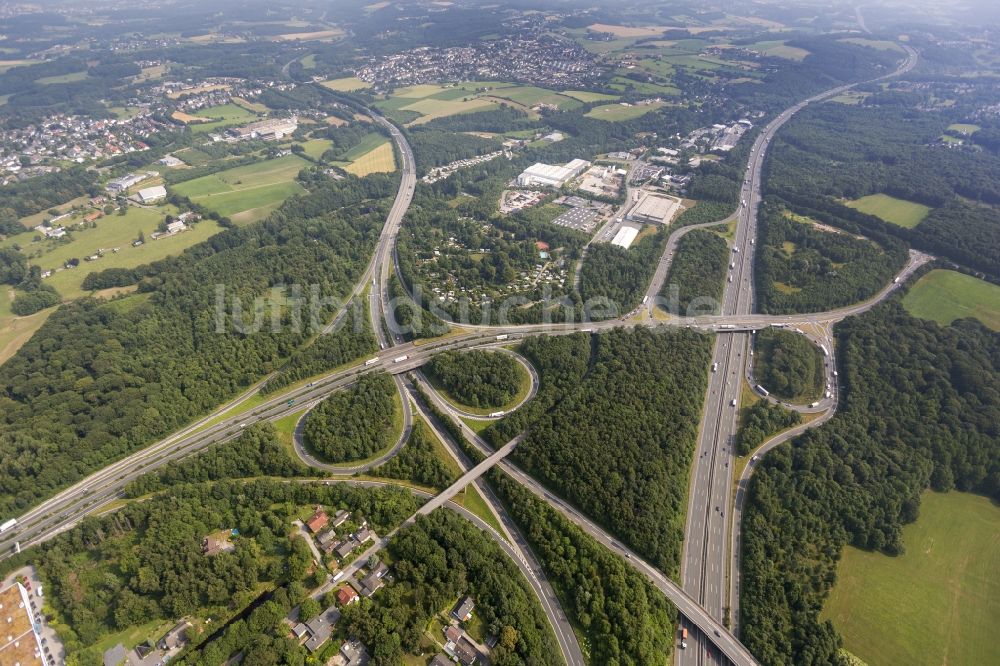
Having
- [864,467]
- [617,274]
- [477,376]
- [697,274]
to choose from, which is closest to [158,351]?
[477,376]

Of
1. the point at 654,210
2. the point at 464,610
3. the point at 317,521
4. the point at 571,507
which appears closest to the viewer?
the point at 464,610

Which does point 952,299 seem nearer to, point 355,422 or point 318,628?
point 355,422

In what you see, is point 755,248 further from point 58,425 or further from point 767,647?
point 58,425

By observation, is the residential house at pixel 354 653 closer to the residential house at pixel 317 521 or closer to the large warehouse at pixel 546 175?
the residential house at pixel 317 521

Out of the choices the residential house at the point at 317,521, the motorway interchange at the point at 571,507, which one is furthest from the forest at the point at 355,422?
the residential house at the point at 317,521

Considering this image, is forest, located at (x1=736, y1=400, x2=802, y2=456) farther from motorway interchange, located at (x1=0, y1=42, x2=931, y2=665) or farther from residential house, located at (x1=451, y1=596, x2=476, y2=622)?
residential house, located at (x1=451, y1=596, x2=476, y2=622)

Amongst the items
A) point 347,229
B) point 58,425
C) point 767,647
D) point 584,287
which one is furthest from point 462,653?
point 347,229

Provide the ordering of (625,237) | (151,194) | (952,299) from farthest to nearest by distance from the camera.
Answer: (151,194) < (625,237) < (952,299)
